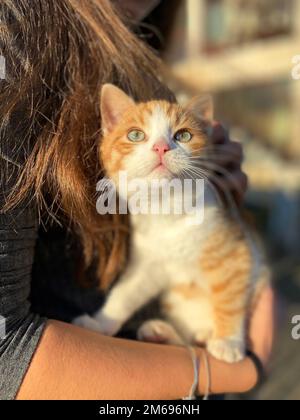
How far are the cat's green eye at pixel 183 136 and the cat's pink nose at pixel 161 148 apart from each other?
46 mm

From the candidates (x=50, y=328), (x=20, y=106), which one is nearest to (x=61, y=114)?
(x=20, y=106)

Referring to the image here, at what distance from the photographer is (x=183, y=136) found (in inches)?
34.4

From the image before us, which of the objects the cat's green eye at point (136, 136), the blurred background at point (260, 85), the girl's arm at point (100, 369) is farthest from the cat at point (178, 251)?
the blurred background at point (260, 85)

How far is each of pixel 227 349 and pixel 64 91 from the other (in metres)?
0.59

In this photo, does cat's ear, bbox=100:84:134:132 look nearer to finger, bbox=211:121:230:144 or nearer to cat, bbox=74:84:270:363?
cat, bbox=74:84:270:363

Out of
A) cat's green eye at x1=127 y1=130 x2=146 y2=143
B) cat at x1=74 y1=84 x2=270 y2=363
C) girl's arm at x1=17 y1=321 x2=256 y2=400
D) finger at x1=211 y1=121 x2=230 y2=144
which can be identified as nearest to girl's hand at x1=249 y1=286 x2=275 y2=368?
cat at x1=74 y1=84 x2=270 y2=363

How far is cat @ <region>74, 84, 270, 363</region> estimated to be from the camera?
852 mm

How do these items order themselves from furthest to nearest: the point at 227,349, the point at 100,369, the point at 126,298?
the point at 126,298 → the point at 227,349 → the point at 100,369

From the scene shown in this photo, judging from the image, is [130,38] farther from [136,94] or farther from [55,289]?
[55,289]

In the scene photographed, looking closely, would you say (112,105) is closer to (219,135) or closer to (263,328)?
(219,135)

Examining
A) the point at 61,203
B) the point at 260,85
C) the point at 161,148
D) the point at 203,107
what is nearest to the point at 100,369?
the point at 61,203

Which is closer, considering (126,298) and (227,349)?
(227,349)
